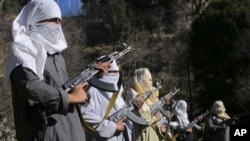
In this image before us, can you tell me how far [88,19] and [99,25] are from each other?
6.15ft

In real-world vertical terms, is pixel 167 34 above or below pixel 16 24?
below

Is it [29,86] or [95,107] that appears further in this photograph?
[95,107]

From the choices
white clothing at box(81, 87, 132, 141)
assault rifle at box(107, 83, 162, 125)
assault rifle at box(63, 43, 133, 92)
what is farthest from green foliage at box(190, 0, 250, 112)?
assault rifle at box(63, 43, 133, 92)

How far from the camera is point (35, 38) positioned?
418 cm

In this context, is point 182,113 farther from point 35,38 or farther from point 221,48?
point 221,48

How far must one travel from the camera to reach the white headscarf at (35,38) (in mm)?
4043

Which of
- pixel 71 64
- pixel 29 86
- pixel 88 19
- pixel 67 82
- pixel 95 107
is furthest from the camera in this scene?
pixel 88 19

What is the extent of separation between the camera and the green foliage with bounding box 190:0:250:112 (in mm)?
28203

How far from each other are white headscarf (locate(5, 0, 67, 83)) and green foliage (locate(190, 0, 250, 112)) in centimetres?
2361

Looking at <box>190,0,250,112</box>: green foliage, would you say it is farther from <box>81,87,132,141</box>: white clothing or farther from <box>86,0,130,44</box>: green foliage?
<box>81,87,132,141</box>: white clothing

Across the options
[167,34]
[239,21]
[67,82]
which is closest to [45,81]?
[67,82]

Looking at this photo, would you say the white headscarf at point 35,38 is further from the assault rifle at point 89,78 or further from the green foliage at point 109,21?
the green foliage at point 109,21

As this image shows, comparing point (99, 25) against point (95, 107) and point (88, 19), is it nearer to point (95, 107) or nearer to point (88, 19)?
point (88, 19)

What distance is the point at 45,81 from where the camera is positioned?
4160mm
